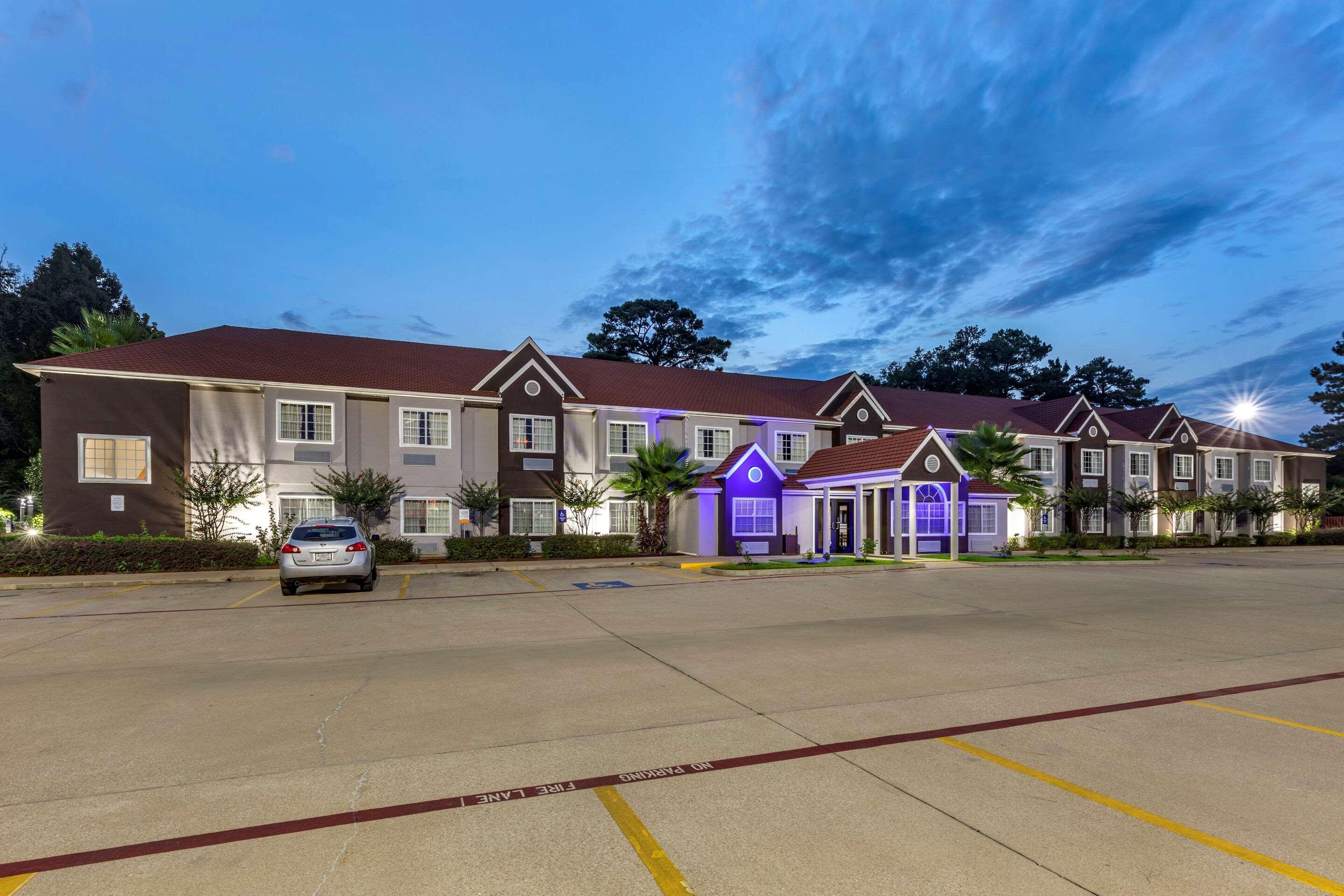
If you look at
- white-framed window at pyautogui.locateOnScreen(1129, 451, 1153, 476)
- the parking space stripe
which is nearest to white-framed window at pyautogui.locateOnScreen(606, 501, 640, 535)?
the parking space stripe

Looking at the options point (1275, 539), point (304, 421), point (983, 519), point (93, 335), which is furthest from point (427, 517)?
point (1275, 539)

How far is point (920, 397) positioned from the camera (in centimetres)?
4316

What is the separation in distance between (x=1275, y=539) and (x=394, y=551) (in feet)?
175

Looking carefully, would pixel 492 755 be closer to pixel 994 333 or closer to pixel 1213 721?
pixel 1213 721

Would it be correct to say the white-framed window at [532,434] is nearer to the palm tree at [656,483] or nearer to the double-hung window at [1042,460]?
the palm tree at [656,483]

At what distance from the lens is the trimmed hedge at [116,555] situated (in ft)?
67.1

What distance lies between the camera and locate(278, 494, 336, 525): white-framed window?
84.2 ft

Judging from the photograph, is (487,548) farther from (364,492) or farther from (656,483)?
(656,483)

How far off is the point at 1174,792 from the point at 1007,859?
1976mm

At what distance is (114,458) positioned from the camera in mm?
24281

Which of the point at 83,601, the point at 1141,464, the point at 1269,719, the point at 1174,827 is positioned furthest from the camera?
the point at 1141,464

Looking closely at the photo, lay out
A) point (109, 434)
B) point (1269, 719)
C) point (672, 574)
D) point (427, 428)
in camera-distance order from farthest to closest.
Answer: point (427, 428)
point (109, 434)
point (672, 574)
point (1269, 719)

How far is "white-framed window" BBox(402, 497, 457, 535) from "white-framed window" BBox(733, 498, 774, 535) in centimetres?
1194

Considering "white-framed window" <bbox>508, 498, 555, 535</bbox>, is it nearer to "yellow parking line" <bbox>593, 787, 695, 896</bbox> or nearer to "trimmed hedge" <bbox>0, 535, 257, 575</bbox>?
"trimmed hedge" <bbox>0, 535, 257, 575</bbox>
